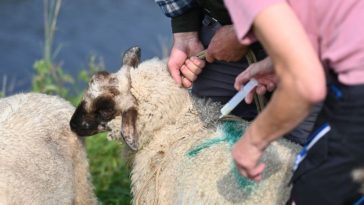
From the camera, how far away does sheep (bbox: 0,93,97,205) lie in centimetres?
299

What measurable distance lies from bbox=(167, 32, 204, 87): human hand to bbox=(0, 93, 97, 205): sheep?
22.8 inches

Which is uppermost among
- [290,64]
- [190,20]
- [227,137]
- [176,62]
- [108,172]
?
[290,64]

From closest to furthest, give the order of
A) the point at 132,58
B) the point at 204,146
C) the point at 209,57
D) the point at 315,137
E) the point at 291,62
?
the point at 291,62 → the point at 315,137 → the point at 204,146 → the point at 209,57 → the point at 132,58

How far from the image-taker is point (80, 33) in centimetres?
804

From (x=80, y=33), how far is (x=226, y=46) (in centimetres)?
527

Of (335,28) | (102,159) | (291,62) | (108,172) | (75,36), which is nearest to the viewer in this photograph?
(291,62)

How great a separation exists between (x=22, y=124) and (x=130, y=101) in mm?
510

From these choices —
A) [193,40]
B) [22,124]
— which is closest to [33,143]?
[22,124]

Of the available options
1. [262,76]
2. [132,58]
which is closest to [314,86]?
[262,76]

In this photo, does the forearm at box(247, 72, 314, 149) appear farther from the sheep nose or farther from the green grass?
the green grass

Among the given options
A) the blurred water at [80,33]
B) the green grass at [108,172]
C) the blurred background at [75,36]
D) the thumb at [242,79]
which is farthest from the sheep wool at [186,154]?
the blurred water at [80,33]

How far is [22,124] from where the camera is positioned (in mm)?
3295

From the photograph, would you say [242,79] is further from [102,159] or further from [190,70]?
[102,159]

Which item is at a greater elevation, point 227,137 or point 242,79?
point 242,79
